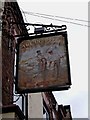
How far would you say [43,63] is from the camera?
1119 centimetres

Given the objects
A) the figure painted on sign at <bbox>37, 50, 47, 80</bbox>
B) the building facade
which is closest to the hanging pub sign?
the figure painted on sign at <bbox>37, 50, 47, 80</bbox>

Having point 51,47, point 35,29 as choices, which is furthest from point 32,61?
point 35,29

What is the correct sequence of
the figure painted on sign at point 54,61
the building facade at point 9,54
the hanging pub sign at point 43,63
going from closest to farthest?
1. the building facade at point 9,54
2. the hanging pub sign at point 43,63
3. the figure painted on sign at point 54,61

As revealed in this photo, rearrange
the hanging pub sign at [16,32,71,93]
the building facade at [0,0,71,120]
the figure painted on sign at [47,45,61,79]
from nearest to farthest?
1. the building facade at [0,0,71,120]
2. the hanging pub sign at [16,32,71,93]
3. the figure painted on sign at [47,45,61,79]

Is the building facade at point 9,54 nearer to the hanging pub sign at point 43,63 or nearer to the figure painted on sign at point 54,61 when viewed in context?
the hanging pub sign at point 43,63

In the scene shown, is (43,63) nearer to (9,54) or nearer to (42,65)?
(42,65)

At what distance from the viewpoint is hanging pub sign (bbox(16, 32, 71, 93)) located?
10.9 m

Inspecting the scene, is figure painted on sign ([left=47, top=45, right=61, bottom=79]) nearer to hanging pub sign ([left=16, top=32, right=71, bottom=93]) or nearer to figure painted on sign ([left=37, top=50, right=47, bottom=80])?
hanging pub sign ([left=16, top=32, right=71, bottom=93])

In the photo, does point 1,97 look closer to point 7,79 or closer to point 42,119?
point 7,79

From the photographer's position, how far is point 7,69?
1362 centimetres

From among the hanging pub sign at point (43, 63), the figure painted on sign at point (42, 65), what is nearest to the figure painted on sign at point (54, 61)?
the hanging pub sign at point (43, 63)

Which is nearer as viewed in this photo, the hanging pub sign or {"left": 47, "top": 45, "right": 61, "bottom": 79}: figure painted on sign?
the hanging pub sign

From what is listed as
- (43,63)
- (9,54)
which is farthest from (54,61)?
(9,54)

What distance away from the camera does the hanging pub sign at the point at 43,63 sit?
35.7 ft
